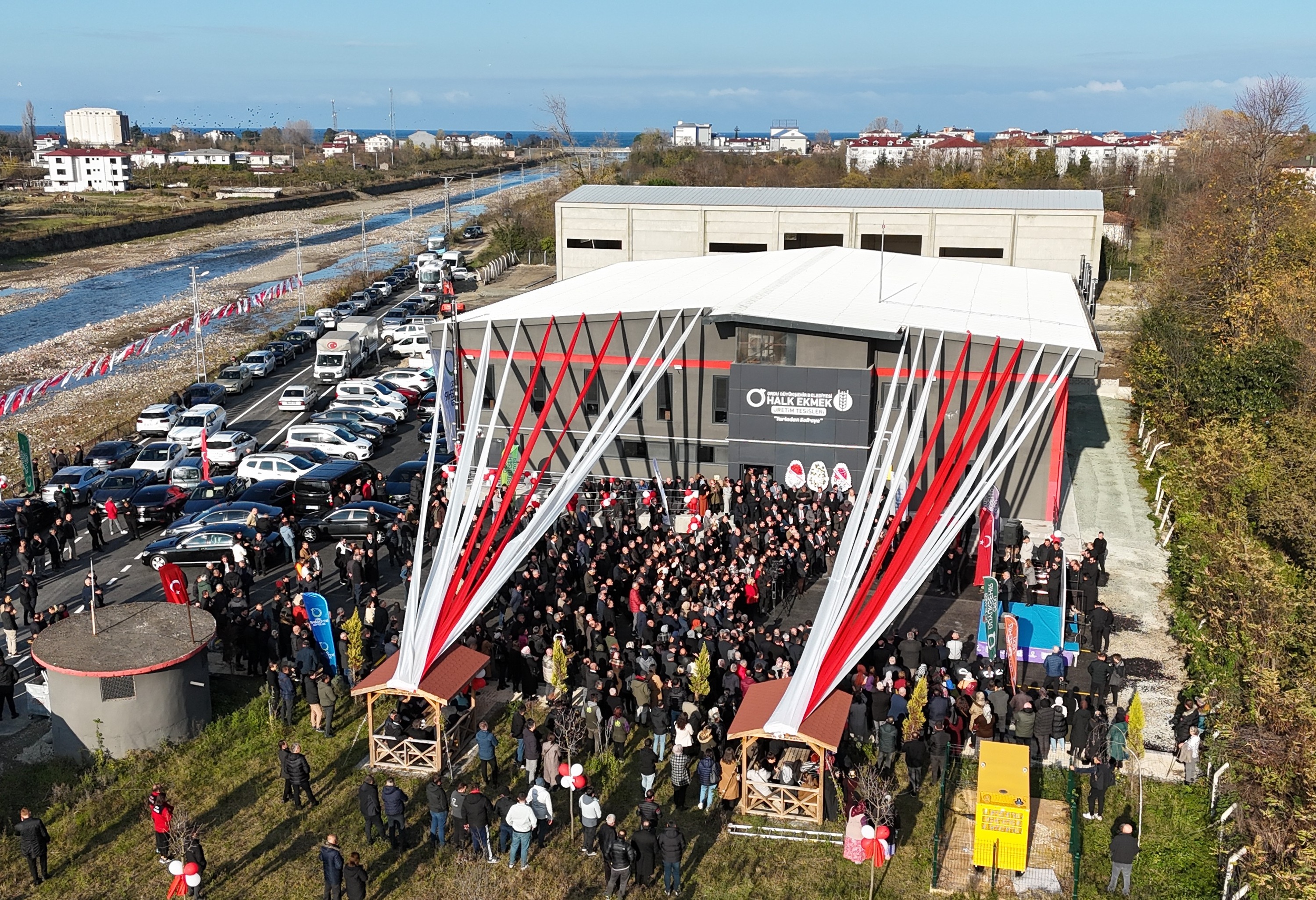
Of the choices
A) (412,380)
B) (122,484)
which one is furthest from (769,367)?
(412,380)

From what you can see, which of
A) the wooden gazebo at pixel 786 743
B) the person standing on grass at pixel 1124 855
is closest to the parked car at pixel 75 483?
the wooden gazebo at pixel 786 743

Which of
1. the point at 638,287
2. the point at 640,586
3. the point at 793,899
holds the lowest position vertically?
the point at 793,899

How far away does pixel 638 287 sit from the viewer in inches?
1366

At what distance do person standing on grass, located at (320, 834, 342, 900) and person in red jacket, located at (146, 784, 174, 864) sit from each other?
7.82 feet

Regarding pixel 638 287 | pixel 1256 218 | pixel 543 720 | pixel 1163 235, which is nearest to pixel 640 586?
pixel 543 720

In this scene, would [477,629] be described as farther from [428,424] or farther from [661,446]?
[428,424]

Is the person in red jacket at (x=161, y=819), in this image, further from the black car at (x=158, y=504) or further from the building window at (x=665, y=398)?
A: the building window at (x=665, y=398)

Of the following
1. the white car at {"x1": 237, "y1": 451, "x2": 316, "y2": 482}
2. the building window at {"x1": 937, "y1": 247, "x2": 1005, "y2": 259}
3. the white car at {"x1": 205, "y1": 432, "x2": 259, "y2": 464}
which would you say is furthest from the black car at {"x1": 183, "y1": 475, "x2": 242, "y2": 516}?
the building window at {"x1": 937, "y1": 247, "x2": 1005, "y2": 259}

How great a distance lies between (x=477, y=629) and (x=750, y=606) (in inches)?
202

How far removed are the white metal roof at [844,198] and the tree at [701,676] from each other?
36025 millimetres

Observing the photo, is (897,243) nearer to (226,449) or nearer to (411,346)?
(411,346)

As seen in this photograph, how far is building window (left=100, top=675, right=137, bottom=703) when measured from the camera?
17.2 meters

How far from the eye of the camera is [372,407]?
37500 mm

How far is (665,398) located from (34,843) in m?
17.8
